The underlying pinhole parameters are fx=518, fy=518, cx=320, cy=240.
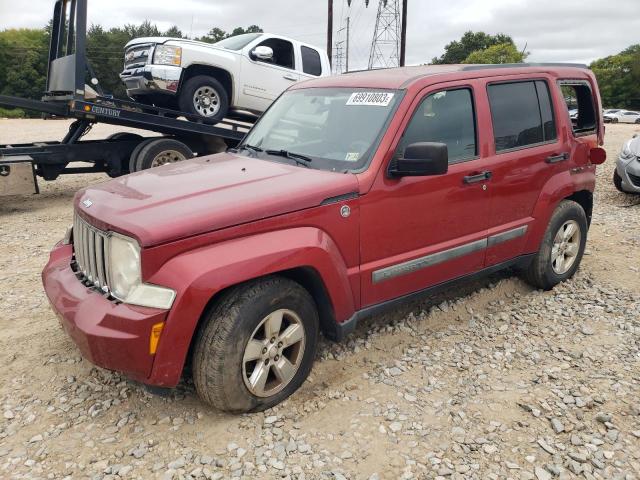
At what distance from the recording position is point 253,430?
2.77 meters

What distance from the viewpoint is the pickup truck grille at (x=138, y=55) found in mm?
8461

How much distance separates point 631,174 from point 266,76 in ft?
20.3

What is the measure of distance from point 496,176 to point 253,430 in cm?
244

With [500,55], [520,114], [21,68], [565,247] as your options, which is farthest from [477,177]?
[500,55]

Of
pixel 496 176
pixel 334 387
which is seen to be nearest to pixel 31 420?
pixel 334 387

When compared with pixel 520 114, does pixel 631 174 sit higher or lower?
lower

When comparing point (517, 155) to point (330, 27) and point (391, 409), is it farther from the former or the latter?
point (330, 27)

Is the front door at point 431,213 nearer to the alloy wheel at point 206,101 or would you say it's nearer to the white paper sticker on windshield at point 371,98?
the white paper sticker on windshield at point 371,98

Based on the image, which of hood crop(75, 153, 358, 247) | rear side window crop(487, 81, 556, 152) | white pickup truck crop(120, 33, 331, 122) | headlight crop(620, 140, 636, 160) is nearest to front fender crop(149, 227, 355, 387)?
hood crop(75, 153, 358, 247)

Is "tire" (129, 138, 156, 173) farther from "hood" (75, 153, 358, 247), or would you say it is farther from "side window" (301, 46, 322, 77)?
"hood" (75, 153, 358, 247)

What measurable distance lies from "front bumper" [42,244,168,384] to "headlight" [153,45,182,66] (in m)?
6.58

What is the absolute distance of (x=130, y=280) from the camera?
252cm

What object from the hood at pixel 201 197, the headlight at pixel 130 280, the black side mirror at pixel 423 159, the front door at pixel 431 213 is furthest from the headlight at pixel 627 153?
the headlight at pixel 130 280

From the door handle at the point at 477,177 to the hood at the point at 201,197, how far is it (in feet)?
3.20
